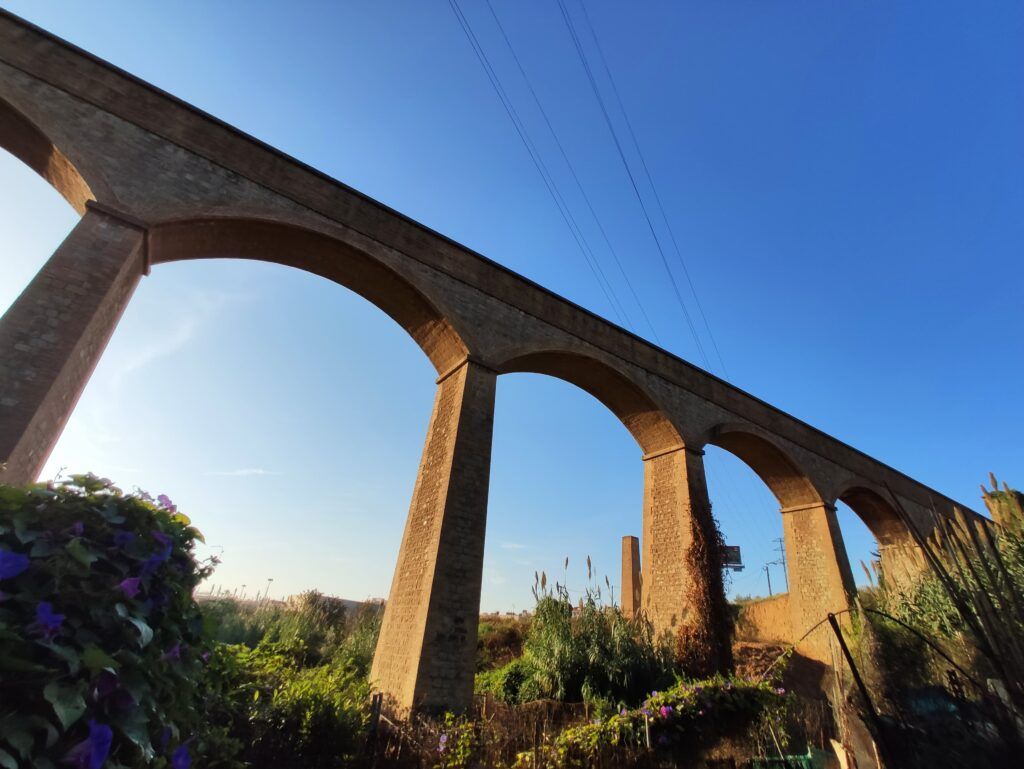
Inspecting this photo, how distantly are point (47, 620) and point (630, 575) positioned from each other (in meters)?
16.7

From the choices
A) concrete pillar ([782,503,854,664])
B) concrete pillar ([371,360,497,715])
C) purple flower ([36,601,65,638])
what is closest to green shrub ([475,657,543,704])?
concrete pillar ([371,360,497,715])

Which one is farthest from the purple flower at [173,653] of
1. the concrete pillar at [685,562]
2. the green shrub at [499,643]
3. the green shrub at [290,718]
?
the green shrub at [499,643]

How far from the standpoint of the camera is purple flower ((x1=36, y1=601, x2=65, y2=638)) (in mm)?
1482

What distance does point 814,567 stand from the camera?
14844 mm

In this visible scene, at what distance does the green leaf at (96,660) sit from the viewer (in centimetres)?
149

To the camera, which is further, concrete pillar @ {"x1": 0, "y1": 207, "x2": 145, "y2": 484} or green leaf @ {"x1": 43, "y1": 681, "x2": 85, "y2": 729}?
concrete pillar @ {"x1": 0, "y1": 207, "x2": 145, "y2": 484}

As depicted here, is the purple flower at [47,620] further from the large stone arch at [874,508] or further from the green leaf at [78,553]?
the large stone arch at [874,508]

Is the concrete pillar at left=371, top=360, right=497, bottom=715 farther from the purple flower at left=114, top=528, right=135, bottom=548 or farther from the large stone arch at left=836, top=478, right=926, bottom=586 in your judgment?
the large stone arch at left=836, top=478, right=926, bottom=586

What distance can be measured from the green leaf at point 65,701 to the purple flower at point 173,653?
411 mm

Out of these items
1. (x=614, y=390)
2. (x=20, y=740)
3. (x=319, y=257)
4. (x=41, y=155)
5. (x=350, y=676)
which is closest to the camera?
(x=20, y=740)

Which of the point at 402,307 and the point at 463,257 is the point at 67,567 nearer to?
the point at 402,307

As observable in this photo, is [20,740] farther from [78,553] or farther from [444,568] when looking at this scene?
[444,568]

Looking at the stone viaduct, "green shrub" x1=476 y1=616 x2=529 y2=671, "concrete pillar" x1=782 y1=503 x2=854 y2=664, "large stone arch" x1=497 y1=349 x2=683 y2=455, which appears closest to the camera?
the stone viaduct

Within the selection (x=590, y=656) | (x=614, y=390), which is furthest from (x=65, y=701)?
(x=614, y=390)
